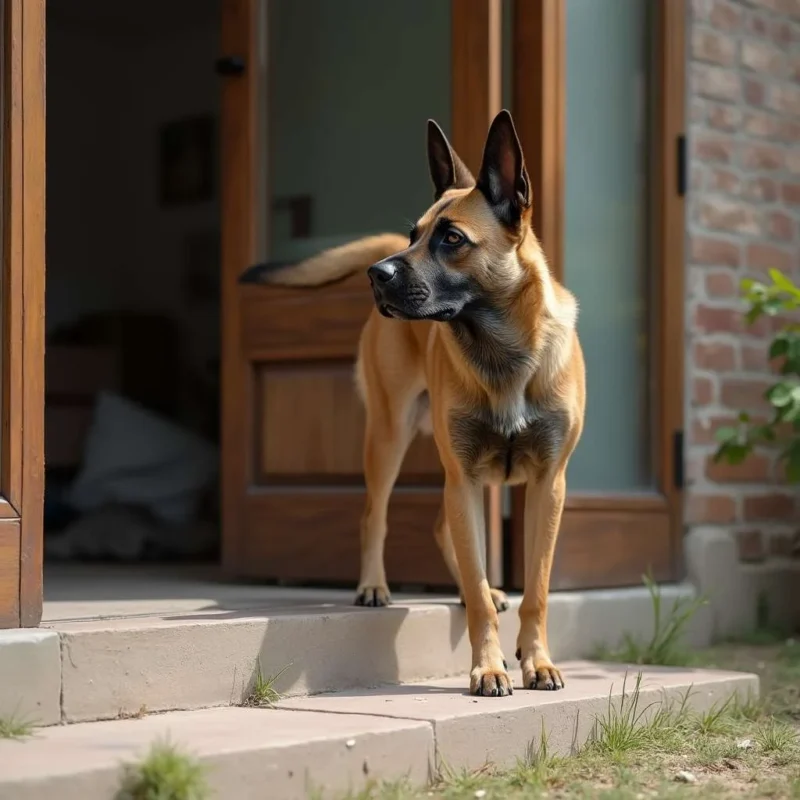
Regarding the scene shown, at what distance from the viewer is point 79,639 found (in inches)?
124

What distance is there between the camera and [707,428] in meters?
5.46

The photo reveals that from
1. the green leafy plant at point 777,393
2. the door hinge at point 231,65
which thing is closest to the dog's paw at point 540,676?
the green leafy plant at point 777,393

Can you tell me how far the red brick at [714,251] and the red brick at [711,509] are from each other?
927mm

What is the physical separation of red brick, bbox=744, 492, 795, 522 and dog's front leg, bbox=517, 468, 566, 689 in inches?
81.4

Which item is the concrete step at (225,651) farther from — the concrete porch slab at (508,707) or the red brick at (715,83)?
the red brick at (715,83)

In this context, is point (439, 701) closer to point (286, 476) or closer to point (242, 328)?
point (286, 476)

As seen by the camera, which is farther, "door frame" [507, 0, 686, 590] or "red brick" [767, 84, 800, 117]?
"red brick" [767, 84, 800, 117]

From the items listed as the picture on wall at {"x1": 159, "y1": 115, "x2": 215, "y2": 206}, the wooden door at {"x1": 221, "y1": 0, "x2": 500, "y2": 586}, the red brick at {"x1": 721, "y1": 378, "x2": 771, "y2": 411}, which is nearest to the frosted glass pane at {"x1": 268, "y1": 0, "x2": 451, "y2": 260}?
the wooden door at {"x1": 221, "y1": 0, "x2": 500, "y2": 586}

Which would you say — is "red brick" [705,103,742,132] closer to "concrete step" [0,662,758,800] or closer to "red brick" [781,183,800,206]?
"red brick" [781,183,800,206]

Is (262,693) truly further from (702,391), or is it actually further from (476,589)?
(702,391)

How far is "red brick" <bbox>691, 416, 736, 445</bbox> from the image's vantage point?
5.41 meters

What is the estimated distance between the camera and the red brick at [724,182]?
5543 mm

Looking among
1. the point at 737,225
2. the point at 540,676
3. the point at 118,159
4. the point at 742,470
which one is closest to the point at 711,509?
the point at 742,470

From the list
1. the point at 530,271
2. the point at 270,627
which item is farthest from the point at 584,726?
the point at 530,271
